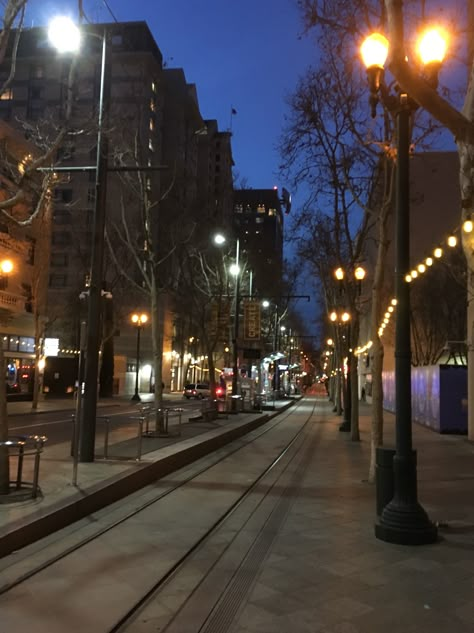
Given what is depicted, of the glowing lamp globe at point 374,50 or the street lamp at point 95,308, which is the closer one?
the glowing lamp globe at point 374,50

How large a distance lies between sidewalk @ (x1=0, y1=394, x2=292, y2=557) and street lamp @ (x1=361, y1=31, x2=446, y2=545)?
4.11m

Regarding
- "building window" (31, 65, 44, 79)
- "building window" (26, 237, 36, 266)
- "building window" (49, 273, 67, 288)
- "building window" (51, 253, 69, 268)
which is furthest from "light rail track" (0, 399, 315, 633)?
"building window" (31, 65, 44, 79)

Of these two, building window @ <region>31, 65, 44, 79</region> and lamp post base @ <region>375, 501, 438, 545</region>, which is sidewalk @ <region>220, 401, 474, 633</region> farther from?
building window @ <region>31, 65, 44, 79</region>

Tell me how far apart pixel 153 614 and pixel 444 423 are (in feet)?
71.2

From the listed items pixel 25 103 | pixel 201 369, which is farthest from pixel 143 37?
pixel 201 369

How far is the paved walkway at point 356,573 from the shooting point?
16.2 feet

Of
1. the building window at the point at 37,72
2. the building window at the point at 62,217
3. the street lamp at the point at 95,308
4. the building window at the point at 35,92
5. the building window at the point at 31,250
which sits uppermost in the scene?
the building window at the point at 37,72

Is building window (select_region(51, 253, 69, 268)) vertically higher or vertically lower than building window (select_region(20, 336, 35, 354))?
higher

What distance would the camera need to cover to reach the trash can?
8188mm

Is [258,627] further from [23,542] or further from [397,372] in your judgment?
[397,372]

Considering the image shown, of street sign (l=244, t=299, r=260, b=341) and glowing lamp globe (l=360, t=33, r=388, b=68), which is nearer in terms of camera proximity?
glowing lamp globe (l=360, t=33, r=388, b=68)

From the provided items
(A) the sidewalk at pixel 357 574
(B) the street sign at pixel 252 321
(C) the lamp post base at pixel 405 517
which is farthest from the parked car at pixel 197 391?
(C) the lamp post base at pixel 405 517

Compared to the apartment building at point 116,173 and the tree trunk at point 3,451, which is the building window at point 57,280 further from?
the tree trunk at point 3,451

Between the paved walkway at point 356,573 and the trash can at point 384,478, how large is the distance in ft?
1.28
